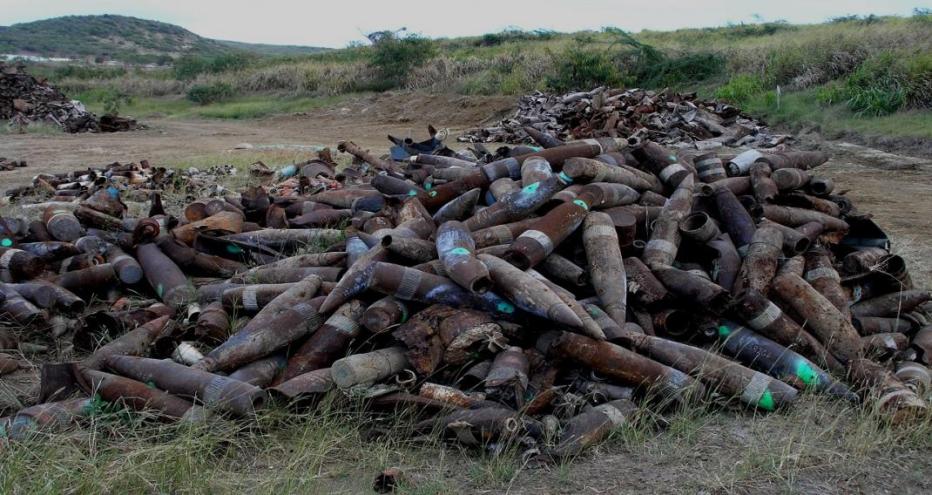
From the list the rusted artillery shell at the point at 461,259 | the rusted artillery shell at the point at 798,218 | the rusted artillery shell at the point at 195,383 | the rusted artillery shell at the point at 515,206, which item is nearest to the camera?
the rusted artillery shell at the point at 195,383

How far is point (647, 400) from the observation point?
3379mm

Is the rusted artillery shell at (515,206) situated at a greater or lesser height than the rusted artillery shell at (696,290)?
greater

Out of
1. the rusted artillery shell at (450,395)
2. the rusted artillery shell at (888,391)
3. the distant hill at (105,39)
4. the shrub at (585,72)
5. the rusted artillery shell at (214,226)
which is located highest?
the distant hill at (105,39)

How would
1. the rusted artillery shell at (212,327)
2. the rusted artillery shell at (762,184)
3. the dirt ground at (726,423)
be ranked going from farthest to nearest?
the rusted artillery shell at (762,184)
the rusted artillery shell at (212,327)
the dirt ground at (726,423)

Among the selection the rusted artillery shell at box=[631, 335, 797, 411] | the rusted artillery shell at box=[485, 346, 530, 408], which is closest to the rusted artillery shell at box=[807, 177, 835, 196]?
the rusted artillery shell at box=[631, 335, 797, 411]

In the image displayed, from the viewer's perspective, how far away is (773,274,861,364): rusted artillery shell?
398cm

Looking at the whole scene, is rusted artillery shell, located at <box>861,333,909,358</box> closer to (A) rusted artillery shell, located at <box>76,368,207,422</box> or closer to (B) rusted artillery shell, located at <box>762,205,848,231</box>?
(B) rusted artillery shell, located at <box>762,205,848,231</box>

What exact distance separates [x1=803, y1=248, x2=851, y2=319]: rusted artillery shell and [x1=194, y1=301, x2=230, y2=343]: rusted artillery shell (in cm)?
358

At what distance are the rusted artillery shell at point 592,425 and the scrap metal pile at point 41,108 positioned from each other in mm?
22676

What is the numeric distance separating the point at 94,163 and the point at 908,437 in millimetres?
14615

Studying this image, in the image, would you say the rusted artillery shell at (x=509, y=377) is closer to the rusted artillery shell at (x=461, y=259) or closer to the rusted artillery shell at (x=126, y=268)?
the rusted artillery shell at (x=461, y=259)

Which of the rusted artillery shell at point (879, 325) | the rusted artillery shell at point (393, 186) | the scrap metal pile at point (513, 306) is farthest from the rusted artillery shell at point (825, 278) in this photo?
the rusted artillery shell at point (393, 186)

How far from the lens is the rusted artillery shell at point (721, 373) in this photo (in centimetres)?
350

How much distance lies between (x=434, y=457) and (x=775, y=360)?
1890mm
